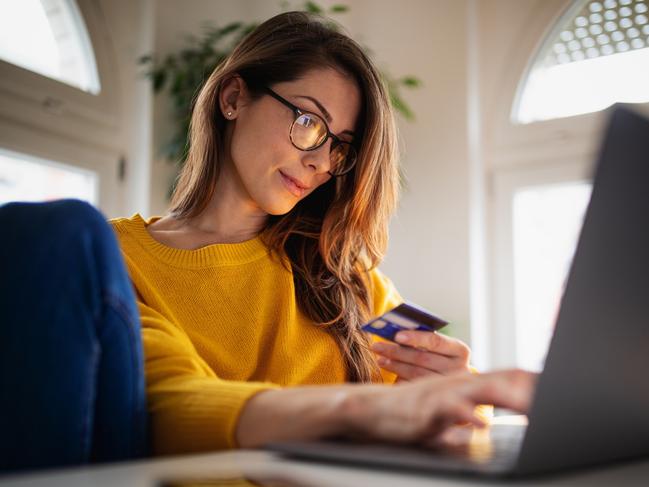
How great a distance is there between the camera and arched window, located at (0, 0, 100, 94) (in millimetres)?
2691

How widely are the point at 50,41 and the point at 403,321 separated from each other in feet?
8.36

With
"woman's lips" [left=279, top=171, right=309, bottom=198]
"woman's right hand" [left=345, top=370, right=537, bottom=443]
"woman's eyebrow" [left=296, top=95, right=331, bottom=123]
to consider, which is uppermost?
"woman's eyebrow" [left=296, top=95, right=331, bottom=123]

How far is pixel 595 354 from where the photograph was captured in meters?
0.43

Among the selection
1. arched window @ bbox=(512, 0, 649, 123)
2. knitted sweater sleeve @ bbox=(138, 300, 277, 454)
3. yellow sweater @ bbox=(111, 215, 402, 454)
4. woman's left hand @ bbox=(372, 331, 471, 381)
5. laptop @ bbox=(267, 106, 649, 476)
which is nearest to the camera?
laptop @ bbox=(267, 106, 649, 476)

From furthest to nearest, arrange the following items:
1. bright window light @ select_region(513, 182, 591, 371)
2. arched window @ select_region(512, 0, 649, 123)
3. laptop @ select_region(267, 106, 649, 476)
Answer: bright window light @ select_region(513, 182, 591, 371) → arched window @ select_region(512, 0, 649, 123) → laptop @ select_region(267, 106, 649, 476)

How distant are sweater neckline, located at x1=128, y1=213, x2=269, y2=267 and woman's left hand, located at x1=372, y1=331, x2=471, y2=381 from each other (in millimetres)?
365

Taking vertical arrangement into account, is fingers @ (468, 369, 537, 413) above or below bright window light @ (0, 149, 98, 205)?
below

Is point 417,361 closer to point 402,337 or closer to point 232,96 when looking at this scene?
point 402,337


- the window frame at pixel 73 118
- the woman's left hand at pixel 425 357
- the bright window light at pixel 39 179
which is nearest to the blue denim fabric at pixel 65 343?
the woman's left hand at pixel 425 357

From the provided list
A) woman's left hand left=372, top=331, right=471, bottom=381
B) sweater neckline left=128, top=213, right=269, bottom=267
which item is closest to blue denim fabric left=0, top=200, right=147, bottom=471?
woman's left hand left=372, top=331, right=471, bottom=381

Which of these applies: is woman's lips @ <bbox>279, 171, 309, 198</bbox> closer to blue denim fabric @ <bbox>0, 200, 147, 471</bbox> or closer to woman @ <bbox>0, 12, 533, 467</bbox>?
woman @ <bbox>0, 12, 533, 467</bbox>

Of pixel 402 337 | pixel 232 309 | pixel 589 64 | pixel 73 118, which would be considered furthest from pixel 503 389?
pixel 589 64

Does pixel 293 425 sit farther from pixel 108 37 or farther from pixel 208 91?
pixel 108 37

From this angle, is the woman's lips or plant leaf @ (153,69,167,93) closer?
the woman's lips
